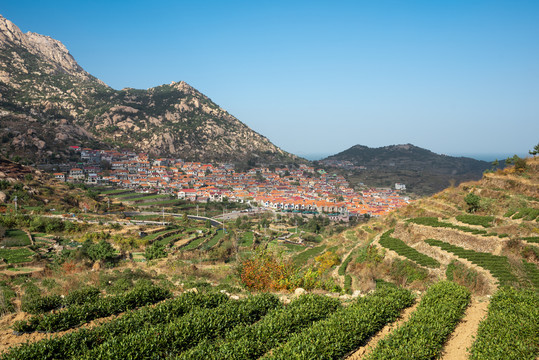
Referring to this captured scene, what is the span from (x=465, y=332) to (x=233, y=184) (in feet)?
261

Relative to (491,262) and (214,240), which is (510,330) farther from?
(214,240)

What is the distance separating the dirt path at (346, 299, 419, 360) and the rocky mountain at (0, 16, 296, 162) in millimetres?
78957

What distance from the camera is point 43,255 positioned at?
23.1 metres

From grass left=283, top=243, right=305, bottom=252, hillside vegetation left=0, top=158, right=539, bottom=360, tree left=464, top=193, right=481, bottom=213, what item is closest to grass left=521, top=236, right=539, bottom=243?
hillside vegetation left=0, top=158, right=539, bottom=360

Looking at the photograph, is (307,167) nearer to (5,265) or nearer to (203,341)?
(5,265)

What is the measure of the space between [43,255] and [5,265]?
3364mm

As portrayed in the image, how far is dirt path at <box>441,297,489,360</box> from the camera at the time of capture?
22.2 feet

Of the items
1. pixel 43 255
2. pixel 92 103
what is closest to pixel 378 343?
pixel 43 255

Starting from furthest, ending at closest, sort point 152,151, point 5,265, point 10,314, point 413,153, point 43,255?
point 413,153
point 152,151
point 43,255
point 5,265
point 10,314

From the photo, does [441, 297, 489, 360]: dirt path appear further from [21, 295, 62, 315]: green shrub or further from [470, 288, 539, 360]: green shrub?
[21, 295, 62, 315]: green shrub

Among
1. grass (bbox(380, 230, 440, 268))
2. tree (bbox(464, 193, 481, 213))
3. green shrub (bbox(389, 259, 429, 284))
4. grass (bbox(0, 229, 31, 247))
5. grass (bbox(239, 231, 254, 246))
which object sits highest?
tree (bbox(464, 193, 481, 213))

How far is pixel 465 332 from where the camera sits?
7.70 metres

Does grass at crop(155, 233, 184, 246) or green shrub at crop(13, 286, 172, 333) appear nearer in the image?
green shrub at crop(13, 286, 172, 333)

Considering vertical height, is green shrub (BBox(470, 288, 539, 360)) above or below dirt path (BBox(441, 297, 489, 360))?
above
